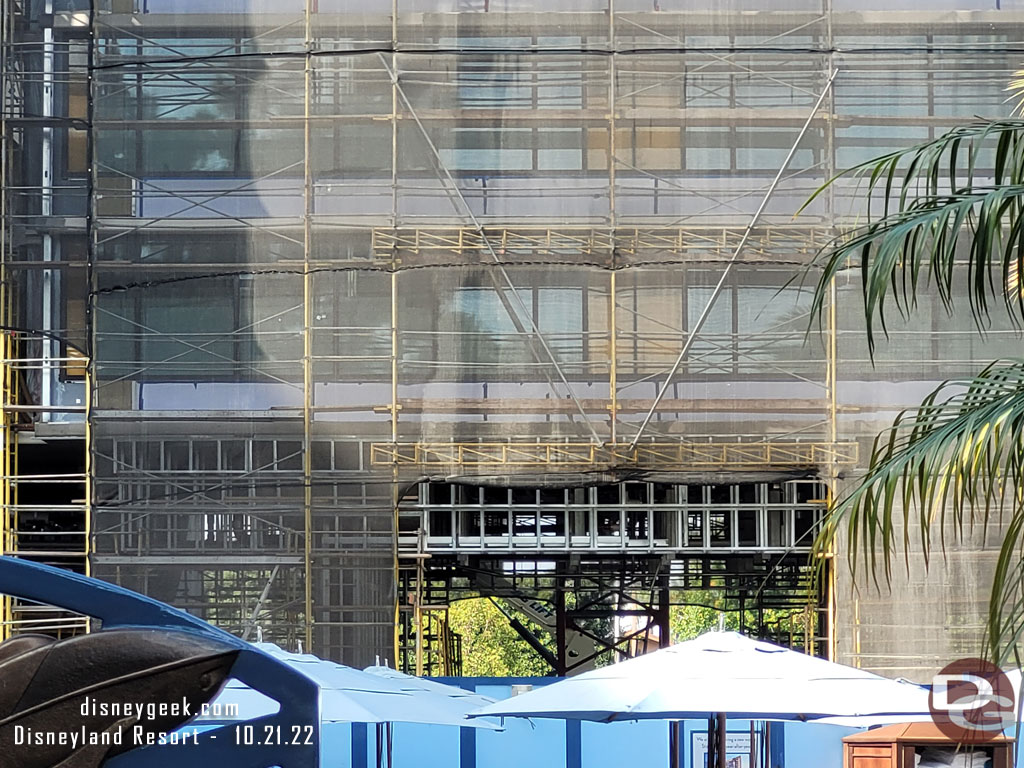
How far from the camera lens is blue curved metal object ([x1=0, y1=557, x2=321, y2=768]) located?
192 inches

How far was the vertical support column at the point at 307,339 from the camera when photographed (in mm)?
15703

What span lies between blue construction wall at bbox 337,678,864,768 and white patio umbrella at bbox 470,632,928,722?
386 cm

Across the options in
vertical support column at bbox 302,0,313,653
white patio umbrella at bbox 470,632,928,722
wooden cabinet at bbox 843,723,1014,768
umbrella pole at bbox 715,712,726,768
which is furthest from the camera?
vertical support column at bbox 302,0,313,653

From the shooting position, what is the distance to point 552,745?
49.4 feet

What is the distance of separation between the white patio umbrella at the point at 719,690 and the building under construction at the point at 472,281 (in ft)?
15.3

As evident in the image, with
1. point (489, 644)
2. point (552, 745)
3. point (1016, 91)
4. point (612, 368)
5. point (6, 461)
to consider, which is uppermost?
point (1016, 91)

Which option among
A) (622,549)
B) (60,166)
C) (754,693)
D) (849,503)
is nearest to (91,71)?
(60,166)

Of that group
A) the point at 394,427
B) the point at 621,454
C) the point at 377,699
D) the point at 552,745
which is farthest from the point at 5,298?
the point at 377,699

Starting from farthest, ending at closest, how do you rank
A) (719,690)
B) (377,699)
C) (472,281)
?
(472,281) → (377,699) → (719,690)

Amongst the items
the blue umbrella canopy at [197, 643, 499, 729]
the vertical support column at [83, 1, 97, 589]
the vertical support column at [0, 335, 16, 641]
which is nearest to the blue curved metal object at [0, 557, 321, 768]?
the blue umbrella canopy at [197, 643, 499, 729]

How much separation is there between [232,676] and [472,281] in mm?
11314

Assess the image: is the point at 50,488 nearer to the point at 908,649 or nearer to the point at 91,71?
the point at 91,71

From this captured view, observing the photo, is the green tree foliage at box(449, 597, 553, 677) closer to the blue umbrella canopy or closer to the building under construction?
the building under construction

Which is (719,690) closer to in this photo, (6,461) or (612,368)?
(612,368)
